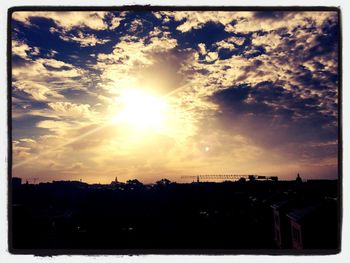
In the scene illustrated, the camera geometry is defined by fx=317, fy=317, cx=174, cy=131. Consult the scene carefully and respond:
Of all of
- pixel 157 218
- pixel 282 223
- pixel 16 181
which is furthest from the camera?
pixel 157 218

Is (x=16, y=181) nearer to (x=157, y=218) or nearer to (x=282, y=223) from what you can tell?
(x=157, y=218)

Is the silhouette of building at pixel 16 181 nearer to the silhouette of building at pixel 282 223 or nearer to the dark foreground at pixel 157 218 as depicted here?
the dark foreground at pixel 157 218

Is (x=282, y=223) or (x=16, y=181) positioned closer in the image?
(x=16, y=181)

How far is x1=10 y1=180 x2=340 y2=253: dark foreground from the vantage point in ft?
10.1

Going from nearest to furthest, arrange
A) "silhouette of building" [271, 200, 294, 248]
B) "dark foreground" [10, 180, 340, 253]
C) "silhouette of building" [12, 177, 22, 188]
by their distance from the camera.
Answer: "silhouette of building" [12, 177, 22, 188] < "dark foreground" [10, 180, 340, 253] < "silhouette of building" [271, 200, 294, 248]

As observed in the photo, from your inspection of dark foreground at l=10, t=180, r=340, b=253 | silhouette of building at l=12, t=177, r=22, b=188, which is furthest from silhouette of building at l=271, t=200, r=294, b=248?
silhouette of building at l=12, t=177, r=22, b=188

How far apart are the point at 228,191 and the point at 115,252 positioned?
261 centimetres

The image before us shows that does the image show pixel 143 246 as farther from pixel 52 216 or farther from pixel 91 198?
pixel 52 216

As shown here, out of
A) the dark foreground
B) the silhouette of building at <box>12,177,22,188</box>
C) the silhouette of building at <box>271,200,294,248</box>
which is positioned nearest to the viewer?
the silhouette of building at <box>12,177,22,188</box>

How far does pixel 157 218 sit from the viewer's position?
4.70 m

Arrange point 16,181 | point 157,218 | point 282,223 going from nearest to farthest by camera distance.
Answer: point 16,181 → point 282,223 → point 157,218

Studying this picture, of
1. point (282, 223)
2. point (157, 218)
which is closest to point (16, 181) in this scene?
point (157, 218)

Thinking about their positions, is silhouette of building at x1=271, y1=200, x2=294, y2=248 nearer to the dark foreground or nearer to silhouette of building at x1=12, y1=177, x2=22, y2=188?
the dark foreground

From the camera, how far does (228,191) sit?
17.0 ft
